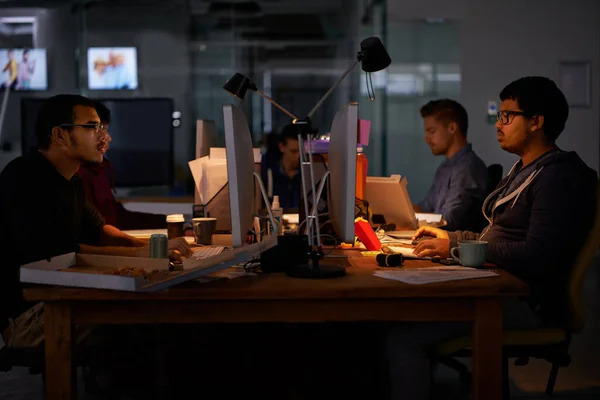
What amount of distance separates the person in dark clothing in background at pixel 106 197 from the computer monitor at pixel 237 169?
1588mm

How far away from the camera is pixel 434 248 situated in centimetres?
243

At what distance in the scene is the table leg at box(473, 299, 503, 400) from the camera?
198 centimetres

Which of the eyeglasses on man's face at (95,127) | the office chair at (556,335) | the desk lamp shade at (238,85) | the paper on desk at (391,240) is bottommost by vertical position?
the office chair at (556,335)

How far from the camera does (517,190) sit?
2521 mm

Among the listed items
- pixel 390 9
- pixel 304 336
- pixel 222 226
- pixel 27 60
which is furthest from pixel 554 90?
pixel 27 60

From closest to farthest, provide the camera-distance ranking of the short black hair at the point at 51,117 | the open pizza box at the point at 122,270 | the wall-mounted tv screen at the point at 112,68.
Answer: the open pizza box at the point at 122,270 < the short black hair at the point at 51,117 < the wall-mounted tv screen at the point at 112,68

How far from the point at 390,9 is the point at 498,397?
→ 216 inches

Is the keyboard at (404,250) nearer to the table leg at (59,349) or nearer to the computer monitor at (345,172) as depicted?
the computer monitor at (345,172)

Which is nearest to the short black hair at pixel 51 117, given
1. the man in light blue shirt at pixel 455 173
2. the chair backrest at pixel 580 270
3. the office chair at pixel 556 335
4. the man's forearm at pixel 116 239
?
the man's forearm at pixel 116 239

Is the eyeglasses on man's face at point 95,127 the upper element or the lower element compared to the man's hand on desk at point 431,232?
upper

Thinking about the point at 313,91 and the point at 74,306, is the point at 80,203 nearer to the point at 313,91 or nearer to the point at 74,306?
the point at 74,306

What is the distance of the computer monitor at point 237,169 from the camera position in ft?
6.52

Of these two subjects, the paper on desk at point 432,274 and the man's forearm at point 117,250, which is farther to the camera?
the man's forearm at point 117,250

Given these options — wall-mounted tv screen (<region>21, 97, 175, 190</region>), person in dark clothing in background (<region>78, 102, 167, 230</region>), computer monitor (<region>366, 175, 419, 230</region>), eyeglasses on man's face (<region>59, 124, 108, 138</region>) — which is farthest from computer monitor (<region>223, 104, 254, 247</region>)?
wall-mounted tv screen (<region>21, 97, 175, 190</region>)
